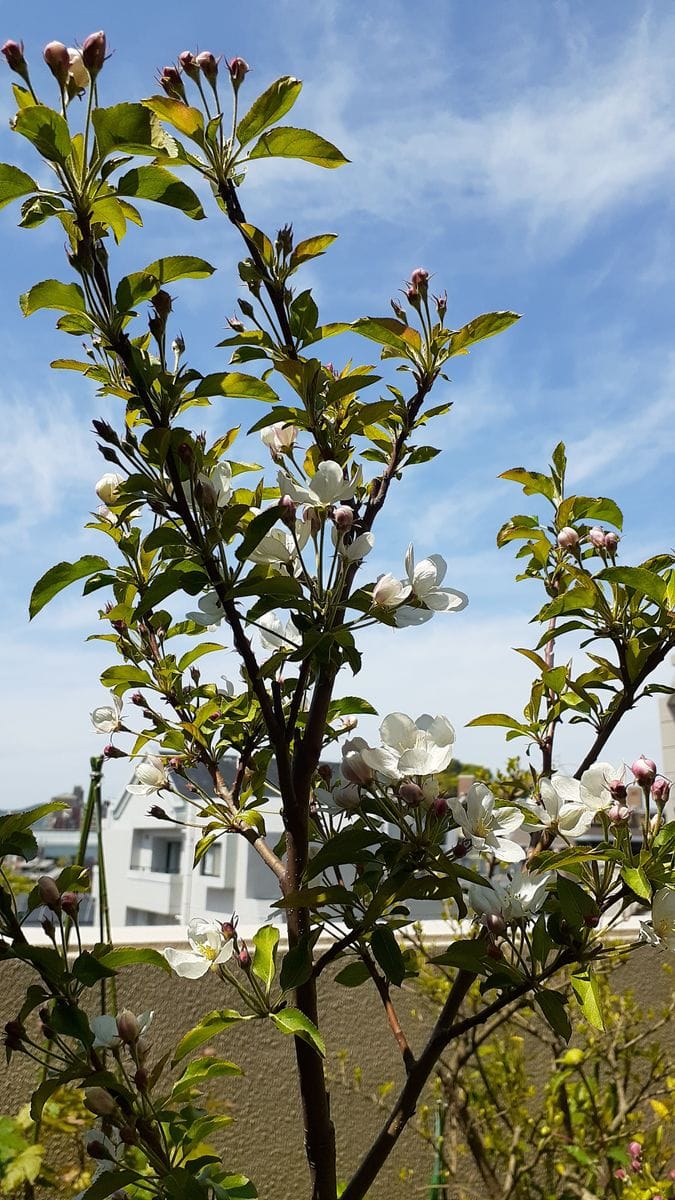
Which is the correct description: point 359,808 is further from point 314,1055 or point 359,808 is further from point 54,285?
point 54,285

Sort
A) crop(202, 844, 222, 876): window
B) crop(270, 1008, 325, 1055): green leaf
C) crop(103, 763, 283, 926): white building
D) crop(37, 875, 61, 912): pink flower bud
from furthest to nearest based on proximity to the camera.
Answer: crop(202, 844, 222, 876): window, crop(103, 763, 283, 926): white building, crop(37, 875, 61, 912): pink flower bud, crop(270, 1008, 325, 1055): green leaf

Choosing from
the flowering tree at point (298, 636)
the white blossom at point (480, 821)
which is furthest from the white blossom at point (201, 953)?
the white blossom at point (480, 821)

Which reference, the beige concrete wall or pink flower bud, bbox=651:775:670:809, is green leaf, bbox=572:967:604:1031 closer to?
pink flower bud, bbox=651:775:670:809

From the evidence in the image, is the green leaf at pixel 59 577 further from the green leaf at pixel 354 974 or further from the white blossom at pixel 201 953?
the green leaf at pixel 354 974

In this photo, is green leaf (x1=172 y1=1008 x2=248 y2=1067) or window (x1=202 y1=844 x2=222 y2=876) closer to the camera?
green leaf (x1=172 y1=1008 x2=248 y2=1067)

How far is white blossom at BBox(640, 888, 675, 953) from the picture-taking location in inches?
33.1

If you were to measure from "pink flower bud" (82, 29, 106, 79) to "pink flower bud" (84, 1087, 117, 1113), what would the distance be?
898mm

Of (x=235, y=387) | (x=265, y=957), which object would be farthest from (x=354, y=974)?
(x=235, y=387)

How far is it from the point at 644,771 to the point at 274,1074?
160 cm

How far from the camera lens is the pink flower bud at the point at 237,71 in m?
0.86

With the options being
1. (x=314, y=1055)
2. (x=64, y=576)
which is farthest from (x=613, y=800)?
(x=64, y=576)

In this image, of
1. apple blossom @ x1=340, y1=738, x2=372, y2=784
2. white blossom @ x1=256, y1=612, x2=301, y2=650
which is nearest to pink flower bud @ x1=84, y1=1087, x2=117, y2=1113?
apple blossom @ x1=340, y1=738, x2=372, y2=784

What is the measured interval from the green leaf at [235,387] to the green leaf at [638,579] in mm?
403

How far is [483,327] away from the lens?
0.96 meters
